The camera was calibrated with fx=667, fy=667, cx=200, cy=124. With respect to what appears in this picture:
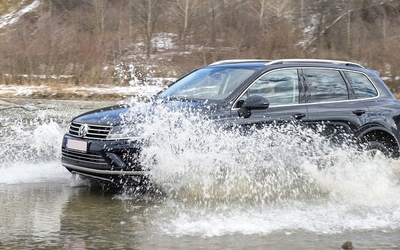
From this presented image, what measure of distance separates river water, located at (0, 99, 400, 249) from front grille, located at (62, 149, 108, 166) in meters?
0.46

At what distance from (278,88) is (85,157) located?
2.54 metres

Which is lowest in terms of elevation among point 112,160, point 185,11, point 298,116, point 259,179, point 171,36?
point 259,179

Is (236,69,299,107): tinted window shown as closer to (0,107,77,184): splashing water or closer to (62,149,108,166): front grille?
(62,149,108,166): front grille

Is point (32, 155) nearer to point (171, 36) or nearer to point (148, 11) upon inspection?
point (171, 36)

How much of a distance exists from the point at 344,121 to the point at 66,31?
91.5ft

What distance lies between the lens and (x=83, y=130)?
7801 mm

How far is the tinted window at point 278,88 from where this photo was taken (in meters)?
8.20

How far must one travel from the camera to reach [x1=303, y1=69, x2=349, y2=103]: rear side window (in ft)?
28.1

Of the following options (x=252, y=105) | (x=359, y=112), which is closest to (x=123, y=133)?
(x=252, y=105)

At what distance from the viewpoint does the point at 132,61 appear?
40.5 metres

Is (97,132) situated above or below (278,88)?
below

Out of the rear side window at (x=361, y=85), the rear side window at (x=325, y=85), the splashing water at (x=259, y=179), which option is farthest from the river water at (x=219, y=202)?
the rear side window at (x=361, y=85)

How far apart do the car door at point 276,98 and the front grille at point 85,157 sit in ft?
5.39

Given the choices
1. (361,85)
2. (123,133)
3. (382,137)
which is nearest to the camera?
(123,133)
